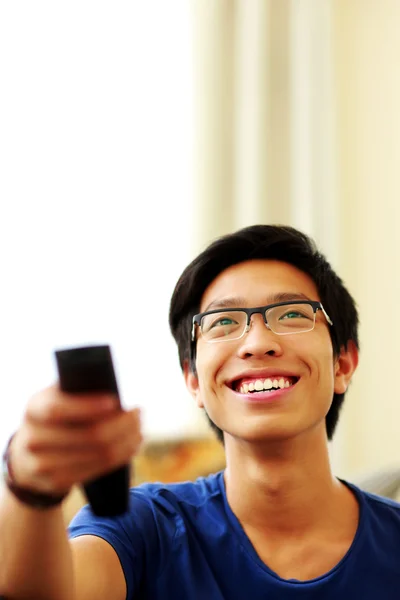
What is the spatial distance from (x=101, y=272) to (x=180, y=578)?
52.3 inches

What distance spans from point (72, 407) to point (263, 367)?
64 cm

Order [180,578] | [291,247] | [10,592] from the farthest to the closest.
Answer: [291,247], [180,578], [10,592]

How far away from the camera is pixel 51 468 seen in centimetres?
72

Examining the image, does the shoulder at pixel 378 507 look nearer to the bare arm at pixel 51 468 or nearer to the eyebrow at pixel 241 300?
the eyebrow at pixel 241 300

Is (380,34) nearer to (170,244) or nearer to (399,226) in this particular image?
(399,226)

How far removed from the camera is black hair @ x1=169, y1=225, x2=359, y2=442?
4.75 ft

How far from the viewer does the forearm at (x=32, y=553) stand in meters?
0.83

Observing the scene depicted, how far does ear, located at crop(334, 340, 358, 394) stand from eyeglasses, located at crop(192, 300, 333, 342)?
0.52ft

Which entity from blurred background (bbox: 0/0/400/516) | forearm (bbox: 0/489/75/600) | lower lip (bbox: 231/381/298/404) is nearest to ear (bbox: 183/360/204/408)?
lower lip (bbox: 231/381/298/404)

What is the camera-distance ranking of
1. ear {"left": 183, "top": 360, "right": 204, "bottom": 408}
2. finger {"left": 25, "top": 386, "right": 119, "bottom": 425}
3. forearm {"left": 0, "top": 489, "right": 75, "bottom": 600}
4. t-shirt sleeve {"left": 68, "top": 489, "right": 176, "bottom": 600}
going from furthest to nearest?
ear {"left": 183, "top": 360, "right": 204, "bottom": 408} → t-shirt sleeve {"left": 68, "top": 489, "right": 176, "bottom": 600} → forearm {"left": 0, "top": 489, "right": 75, "bottom": 600} → finger {"left": 25, "top": 386, "right": 119, "bottom": 425}

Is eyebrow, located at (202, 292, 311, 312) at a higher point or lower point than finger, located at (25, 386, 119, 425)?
lower

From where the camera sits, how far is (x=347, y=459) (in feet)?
9.14

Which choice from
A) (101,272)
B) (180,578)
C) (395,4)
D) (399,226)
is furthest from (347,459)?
(395,4)

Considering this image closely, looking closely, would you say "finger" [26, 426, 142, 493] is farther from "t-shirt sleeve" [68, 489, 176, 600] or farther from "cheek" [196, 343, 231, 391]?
"cheek" [196, 343, 231, 391]
